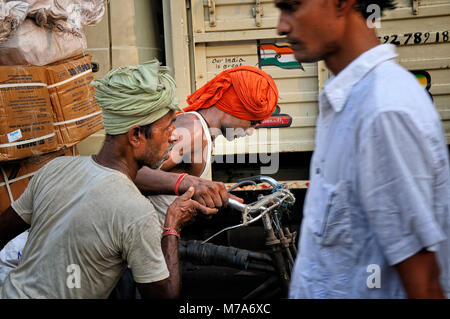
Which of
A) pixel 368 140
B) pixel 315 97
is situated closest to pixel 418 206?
pixel 368 140

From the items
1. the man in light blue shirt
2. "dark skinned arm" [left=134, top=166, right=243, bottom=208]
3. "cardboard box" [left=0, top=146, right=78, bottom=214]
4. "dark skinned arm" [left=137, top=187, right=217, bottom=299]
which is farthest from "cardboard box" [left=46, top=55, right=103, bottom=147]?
the man in light blue shirt

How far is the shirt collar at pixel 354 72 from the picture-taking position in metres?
1.14

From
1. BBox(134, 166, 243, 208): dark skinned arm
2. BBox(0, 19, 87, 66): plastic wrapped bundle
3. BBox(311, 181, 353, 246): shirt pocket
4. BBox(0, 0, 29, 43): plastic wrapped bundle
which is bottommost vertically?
BBox(134, 166, 243, 208): dark skinned arm

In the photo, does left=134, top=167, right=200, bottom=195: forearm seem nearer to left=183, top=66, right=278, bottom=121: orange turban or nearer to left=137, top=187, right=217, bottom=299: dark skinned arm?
left=137, top=187, right=217, bottom=299: dark skinned arm

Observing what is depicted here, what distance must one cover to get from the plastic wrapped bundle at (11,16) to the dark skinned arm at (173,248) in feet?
5.60

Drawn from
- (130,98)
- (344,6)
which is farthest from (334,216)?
(130,98)

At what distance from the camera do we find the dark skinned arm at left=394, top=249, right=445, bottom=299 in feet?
3.31

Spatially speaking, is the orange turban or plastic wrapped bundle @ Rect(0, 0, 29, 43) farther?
the orange turban

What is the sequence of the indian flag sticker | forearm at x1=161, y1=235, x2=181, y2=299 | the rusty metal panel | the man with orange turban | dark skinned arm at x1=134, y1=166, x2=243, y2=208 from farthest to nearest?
the indian flag sticker
the rusty metal panel
the man with orange turban
dark skinned arm at x1=134, y1=166, x2=243, y2=208
forearm at x1=161, y1=235, x2=181, y2=299

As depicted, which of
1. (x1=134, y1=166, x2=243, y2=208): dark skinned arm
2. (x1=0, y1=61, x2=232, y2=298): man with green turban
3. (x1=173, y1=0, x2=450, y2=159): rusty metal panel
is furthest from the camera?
(x1=173, y1=0, x2=450, y2=159): rusty metal panel

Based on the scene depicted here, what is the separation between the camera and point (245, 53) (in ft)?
14.8

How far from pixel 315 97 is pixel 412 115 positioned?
11.8ft

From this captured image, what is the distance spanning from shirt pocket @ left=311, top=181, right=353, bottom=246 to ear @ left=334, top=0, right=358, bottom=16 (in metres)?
0.43
